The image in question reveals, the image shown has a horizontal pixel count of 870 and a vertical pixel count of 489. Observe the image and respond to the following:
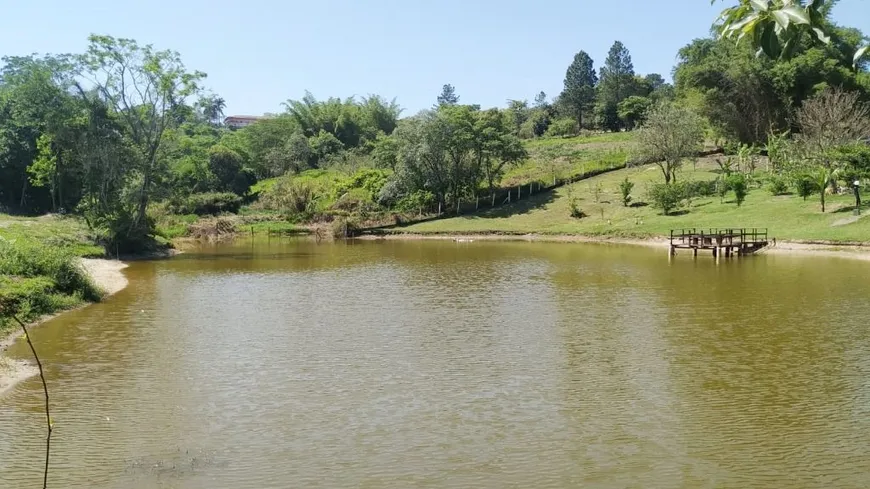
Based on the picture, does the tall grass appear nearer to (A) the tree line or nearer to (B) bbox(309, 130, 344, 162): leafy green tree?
(A) the tree line

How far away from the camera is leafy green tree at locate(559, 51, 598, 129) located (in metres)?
120

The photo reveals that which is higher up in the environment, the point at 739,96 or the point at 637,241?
the point at 739,96

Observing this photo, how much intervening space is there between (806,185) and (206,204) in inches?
2130

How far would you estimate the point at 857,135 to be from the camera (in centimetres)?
6112

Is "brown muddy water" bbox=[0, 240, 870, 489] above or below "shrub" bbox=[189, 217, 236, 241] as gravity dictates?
below

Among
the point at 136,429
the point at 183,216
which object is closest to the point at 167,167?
the point at 183,216

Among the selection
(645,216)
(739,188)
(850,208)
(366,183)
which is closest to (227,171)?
(366,183)

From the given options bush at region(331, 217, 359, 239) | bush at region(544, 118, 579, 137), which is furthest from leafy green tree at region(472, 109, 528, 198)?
bush at region(544, 118, 579, 137)

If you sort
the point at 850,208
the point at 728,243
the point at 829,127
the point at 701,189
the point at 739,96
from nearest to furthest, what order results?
1. the point at 728,243
2. the point at 850,208
3. the point at 829,127
4. the point at 701,189
5. the point at 739,96

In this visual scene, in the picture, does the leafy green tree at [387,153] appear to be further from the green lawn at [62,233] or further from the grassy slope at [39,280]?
the grassy slope at [39,280]

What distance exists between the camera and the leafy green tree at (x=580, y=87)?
120 meters

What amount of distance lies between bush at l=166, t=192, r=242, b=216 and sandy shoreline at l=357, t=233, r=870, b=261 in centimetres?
1796

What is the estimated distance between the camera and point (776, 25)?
146 inches

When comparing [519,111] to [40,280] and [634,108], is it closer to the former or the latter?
→ [634,108]
